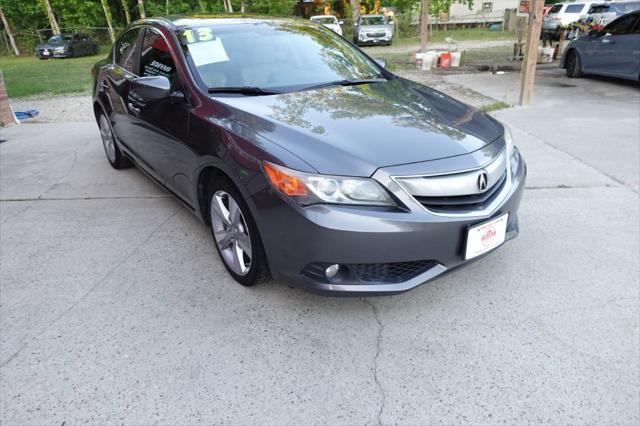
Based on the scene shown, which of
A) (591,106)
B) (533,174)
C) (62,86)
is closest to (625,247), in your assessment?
(533,174)

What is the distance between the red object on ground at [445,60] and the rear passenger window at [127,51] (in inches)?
397

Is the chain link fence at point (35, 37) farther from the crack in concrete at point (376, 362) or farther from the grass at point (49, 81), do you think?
the crack in concrete at point (376, 362)

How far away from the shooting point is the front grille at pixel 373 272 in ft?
7.45

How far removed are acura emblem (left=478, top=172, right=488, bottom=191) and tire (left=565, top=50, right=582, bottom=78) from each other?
979 cm

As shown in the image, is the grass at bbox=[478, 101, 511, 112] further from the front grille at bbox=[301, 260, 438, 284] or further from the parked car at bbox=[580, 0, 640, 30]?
the parked car at bbox=[580, 0, 640, 30]

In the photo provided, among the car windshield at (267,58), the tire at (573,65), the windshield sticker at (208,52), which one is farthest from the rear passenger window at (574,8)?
the windshield sticker at (208,52)

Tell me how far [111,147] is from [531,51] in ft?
22.1

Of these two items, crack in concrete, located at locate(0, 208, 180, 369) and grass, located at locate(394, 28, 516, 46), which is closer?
crack in concrete, located at locate(0, 208, 180, 369)

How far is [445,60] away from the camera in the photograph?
12828mm

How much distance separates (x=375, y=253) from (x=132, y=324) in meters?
1.46

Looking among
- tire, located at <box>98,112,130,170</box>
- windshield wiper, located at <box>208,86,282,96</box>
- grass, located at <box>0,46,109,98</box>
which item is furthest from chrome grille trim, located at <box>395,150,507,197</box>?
grass, located at <box>0,46,109,98</box>

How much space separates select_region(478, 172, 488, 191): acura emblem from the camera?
2.38m

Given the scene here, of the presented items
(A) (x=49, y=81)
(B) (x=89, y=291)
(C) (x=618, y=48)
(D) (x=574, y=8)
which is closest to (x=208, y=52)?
(B) (x=89, y=291)

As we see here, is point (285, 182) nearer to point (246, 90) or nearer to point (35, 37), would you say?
point (246, 90)
